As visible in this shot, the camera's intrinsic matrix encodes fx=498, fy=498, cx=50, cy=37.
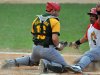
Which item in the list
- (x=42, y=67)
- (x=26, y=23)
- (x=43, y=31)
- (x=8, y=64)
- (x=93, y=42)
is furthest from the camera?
(x=26, y=23)

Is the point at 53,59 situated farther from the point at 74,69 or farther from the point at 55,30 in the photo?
the point at 55,30

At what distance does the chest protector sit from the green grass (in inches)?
128

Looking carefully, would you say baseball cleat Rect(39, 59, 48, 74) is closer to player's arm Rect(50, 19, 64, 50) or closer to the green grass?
player's arm Rect(50, 19, 64, 50)

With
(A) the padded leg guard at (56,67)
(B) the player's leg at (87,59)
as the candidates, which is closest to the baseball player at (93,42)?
(B) the player's leg at (87,59)

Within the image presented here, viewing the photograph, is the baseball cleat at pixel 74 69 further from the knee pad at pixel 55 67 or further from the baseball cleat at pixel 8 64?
the baseball cleat at pixel 8 64

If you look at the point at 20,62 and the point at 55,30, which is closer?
the point at 55,30

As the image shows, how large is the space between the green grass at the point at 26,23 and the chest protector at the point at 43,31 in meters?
3.24

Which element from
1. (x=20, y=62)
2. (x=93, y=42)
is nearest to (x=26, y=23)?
(x=20, y=62)

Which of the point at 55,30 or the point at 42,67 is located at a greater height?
the point at 55,30

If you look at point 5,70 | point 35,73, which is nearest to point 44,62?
point 35,73

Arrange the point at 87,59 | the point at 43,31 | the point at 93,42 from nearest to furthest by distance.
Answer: the point at 43,31, the point at 87,59, the point at 93,42

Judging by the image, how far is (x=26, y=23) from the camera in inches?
741

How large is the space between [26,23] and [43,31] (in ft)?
30.2

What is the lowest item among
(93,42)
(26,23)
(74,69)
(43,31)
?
(74,69)
